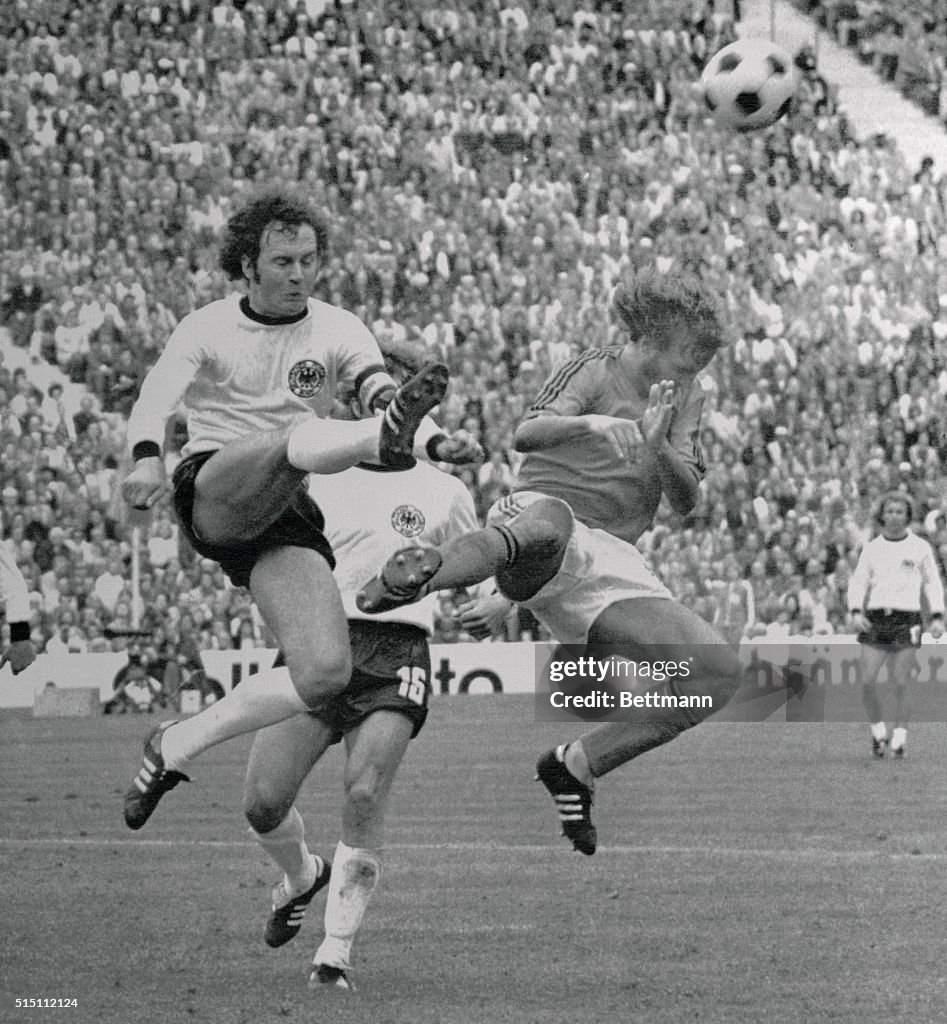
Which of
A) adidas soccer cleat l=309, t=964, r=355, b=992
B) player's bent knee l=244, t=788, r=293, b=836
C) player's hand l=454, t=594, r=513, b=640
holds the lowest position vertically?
adidas soccer cleat l=309, t=964, r=355, b=992

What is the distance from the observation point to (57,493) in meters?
6.25

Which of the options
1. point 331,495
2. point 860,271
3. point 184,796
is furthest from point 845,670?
point 331,495

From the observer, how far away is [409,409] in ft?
12.8

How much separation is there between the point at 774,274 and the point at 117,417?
3.13 meters

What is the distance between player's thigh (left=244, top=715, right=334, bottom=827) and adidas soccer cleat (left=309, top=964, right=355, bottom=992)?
1.25 ft

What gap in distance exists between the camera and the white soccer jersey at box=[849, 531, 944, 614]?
8.46 meters

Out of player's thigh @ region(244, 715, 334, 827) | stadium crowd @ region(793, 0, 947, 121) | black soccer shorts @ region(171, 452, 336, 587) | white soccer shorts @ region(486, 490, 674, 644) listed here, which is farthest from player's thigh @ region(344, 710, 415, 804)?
stadium crowd @ region(793, 0, 947, 121)

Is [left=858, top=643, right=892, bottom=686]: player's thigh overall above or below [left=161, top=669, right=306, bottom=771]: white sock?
below

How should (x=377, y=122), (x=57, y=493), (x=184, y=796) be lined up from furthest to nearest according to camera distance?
1. (x=377, y=122)
2. (x=184, y=796)
3. (x=57, y=493)

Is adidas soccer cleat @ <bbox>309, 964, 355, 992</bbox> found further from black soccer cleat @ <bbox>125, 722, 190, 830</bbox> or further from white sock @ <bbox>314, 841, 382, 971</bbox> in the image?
black soccer cleat @ <bbox>125, 722, 190, 830</bbox>

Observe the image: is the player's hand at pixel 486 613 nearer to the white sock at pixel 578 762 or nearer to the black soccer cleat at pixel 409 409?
the white sock at pixel 578 762

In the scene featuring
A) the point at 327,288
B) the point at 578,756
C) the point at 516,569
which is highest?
the point at 327,288

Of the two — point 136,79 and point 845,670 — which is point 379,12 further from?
point 845,670

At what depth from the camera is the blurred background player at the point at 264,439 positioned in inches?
173
